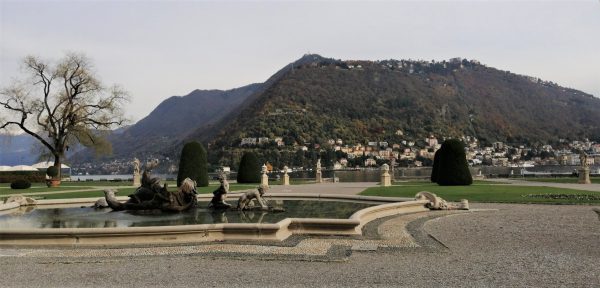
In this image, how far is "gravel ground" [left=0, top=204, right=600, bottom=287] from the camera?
22.6ft

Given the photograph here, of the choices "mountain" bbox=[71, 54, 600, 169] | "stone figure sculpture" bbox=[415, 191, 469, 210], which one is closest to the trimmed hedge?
"stone figure sculpture" bbox=[415, 191, 469, 210]

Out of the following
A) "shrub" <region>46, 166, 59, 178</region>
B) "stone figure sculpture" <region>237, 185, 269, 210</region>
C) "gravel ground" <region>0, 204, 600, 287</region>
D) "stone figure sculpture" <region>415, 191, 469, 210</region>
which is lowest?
Answer: "gravel ground" <region>0, 204, 600, 287</region>

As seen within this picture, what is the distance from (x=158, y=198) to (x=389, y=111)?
415ft

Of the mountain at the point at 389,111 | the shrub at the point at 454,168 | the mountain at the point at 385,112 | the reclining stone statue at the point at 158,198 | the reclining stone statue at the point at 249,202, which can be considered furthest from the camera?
the mountain at the point at 389,111

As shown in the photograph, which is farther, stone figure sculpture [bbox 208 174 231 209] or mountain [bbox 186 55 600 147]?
mountain [bbox 186 55 600 147]

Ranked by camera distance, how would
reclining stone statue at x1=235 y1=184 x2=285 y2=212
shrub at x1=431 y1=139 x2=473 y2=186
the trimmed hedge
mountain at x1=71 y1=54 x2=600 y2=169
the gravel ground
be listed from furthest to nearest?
mountain at x1=71 y1=54 x2=600 y2=169
the trimmed hedge
shrub at x1=431 y1=139 x2=473 y2=186
reclining stone statue at x1=235 y1=184 x2=285 y2=212
the gravel ground

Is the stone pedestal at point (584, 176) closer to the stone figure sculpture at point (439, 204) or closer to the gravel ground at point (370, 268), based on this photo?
the stone figure sculpture at point (439, 204)

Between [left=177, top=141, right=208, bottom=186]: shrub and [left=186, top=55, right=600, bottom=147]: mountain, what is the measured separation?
231 feet

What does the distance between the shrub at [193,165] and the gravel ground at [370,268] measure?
23394mm

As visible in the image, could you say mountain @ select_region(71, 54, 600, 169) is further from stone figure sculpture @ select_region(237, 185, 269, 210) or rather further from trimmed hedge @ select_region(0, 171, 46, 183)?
stone figure sculpture @ select_region(237, 185, 269, 210)

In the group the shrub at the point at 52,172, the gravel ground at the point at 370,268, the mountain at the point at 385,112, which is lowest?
the gravel ground at the point at 370,268

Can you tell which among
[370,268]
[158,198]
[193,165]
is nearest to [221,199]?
[158,198]

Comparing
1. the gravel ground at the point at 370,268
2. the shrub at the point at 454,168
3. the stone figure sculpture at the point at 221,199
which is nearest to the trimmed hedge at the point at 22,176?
the shrub at the point at 454,168

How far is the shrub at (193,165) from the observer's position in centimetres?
3222
